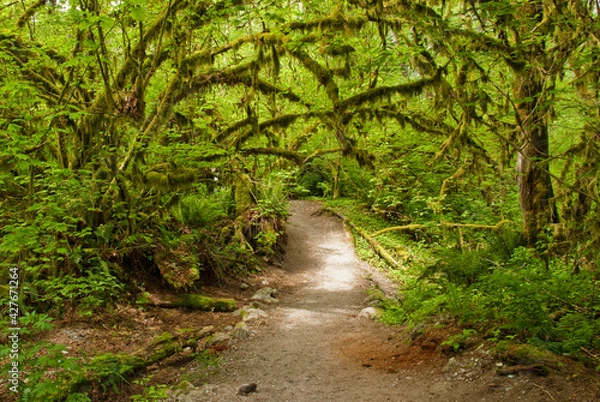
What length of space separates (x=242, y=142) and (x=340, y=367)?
17.5 feet

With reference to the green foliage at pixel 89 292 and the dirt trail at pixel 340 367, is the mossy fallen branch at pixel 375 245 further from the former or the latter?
the green foliage at pixel 89 292

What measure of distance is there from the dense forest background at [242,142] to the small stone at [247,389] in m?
1.98

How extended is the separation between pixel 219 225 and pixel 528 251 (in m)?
6.63

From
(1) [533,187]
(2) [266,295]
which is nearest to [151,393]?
(2) [266,295]

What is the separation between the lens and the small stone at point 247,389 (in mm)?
4159

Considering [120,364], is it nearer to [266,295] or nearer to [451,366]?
[451,366]

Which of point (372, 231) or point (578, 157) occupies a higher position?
point (578, 157)

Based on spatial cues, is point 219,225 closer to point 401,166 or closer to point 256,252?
point 256,252

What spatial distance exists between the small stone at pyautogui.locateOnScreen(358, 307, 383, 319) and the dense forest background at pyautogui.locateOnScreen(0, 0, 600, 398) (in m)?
0.63

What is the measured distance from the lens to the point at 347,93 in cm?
1005

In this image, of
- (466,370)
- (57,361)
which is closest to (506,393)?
(466,370)

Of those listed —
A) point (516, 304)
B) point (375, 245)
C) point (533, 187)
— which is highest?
point (533, 187)

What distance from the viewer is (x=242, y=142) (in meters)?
8.73

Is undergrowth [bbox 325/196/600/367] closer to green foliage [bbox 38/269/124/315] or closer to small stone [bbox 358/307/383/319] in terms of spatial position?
small stone [bbox 358/307/383/319]
